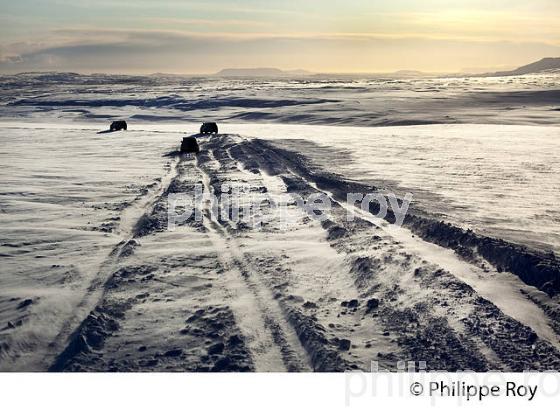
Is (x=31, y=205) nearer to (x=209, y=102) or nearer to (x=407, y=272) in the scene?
(x=407, y=272)

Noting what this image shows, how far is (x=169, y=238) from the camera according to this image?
8.38 m

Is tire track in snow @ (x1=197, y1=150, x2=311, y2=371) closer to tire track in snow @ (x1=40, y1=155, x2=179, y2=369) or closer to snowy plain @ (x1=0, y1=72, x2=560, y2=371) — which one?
snowy plain @ (x1=0, y1=72, x2=560, y2=371)

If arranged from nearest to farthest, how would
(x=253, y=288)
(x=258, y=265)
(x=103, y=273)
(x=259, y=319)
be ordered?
1. (x=259, y=319)
2. (x=253, y=288)
3. (x=103, y=273)
4. (x=258, y=265)

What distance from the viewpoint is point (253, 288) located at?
20.7ft

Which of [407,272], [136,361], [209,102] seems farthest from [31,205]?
[209,102]

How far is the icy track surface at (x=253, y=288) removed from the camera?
4781 millimetres

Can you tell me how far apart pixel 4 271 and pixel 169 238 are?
2.41 metres

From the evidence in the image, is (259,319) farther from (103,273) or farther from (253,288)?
(103,273)

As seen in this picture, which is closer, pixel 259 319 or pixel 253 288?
pixel 259 319

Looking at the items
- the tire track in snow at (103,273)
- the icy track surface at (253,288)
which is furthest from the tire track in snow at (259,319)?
the tire track in snow at (103,273)

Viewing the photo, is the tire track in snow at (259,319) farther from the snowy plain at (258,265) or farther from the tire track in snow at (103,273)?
the tire track in snow at (103,273)

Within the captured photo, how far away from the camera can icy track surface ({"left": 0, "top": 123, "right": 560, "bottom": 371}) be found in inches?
188

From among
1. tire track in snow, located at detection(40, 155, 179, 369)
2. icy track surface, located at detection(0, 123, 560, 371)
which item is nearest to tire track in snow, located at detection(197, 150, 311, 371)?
icy track surface, located at detection(0, 123, 560, 371)

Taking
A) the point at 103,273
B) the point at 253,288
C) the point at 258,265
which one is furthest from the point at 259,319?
the point at 103,273
